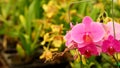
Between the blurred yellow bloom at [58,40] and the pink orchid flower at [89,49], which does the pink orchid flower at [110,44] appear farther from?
the blurred yellow bloom at [58,40]

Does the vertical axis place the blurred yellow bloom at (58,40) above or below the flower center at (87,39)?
below

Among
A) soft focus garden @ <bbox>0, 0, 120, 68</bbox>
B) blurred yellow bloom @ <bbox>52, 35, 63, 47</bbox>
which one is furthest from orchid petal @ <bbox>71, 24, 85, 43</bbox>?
blurred yellow bloom @ <bbox>52, 35, 63, 47</bbox>

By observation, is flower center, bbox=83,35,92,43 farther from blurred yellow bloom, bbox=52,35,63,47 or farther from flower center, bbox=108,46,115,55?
blurred yellow bloom, bbox=52,35,63,47

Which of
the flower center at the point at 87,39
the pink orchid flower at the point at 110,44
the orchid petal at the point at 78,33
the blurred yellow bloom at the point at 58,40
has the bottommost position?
the blurred yellow bloom at the point at 58,40

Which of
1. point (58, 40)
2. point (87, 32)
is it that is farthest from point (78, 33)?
point (58, 40)

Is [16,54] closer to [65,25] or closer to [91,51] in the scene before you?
[65,25]

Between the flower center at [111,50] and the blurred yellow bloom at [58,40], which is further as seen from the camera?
the blurred yellow bloom at [58,40]

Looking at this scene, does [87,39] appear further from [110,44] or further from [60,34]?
[60,34]

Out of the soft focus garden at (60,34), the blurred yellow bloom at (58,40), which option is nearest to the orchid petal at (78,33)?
the soft focus garden at (60,34)
